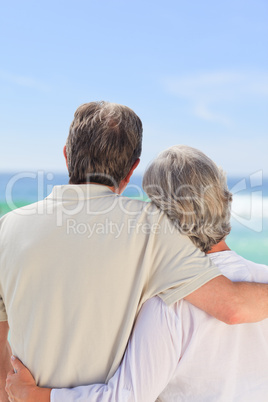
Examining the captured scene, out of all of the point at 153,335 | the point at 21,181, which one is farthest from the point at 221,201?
the point at 21,181

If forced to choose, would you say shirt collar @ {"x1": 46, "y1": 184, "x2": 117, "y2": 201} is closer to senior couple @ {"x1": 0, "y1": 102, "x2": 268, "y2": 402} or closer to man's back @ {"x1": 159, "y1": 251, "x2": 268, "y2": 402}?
senior couple @ {"x1": 0, "y1": 102, "x2": 268, "y2": 402}

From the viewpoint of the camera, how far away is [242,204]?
1130cm

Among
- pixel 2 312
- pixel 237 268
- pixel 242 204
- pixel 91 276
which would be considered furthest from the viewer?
pixel 242 204

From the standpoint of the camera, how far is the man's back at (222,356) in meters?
1.23

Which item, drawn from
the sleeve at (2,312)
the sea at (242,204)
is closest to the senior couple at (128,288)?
the sleeve at (2,312)

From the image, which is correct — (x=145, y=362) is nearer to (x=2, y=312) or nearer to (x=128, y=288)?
(x=128, y=288)

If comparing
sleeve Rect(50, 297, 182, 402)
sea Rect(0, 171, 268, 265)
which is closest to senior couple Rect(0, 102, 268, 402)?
A: sleeve Rect(50, 297, 182, 402)

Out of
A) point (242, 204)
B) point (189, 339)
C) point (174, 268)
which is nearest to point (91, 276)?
point (174, 268)

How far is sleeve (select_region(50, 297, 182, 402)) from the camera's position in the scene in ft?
3.89

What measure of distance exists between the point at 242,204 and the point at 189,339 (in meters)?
10.4

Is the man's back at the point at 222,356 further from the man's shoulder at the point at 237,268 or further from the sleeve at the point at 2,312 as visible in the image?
the sleeve at the point at 2,312

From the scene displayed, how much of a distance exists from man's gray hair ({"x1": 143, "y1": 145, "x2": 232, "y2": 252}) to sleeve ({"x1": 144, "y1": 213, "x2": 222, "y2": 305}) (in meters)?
0.06

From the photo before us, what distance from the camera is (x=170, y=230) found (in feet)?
4.02

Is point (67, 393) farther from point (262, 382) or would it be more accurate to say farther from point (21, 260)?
point (262, 382)
